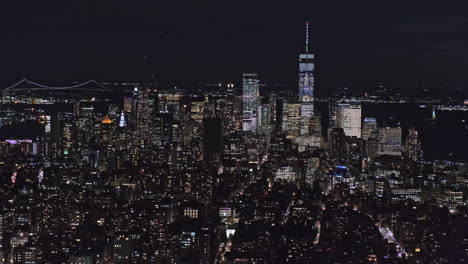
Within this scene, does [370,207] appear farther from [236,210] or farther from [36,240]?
[36,240]

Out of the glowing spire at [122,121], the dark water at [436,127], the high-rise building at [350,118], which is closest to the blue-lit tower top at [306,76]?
the high-rise building at [350,118]

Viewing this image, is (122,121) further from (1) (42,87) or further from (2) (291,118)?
(2) (291,118)

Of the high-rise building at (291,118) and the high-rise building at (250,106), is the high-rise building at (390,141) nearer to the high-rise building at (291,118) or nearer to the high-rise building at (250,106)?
the high-rise building at (291,118)

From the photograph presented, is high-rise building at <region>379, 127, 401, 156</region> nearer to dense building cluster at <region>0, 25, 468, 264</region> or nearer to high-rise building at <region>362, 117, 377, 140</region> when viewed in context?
dense building cluster at <region>0, 25, 468, 264</region>

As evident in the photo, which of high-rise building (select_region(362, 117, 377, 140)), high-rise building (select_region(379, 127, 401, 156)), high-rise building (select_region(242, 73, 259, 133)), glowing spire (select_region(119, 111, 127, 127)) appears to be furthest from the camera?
high-rise building (select_region(242, 73, 259, 133))

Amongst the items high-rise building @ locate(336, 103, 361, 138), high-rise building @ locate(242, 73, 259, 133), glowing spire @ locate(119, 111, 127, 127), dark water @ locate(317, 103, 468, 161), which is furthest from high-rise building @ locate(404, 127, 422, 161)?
glowing spire @ locate(119, 111, 127, 127)
